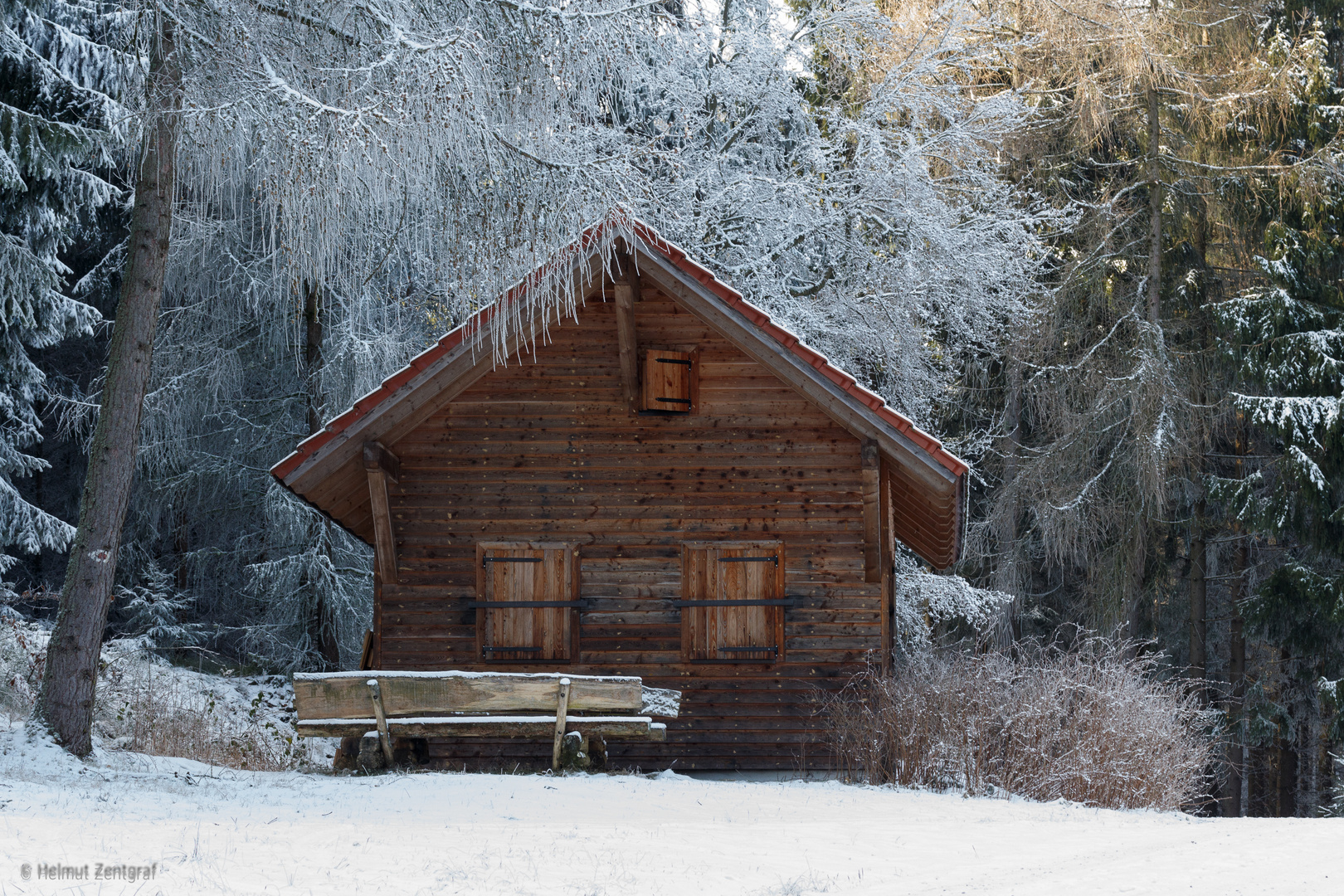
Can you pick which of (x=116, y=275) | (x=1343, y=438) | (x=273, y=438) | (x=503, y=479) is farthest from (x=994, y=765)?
(x=116, y=275)

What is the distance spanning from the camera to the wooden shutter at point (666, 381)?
11562 mm

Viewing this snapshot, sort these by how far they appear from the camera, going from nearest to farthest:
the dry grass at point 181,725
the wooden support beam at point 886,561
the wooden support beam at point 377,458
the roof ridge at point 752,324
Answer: the roof ridge at point 752,324, the wooden support beam at point 377,458, the dry grass at point 181,725, the wooden support beam at point 886,561

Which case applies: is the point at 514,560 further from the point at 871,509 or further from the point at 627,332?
the point at 871,509

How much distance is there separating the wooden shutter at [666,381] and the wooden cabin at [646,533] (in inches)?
0.7

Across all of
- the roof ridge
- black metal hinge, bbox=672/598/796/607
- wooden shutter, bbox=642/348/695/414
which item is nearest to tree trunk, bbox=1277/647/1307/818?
black metal hinge, bbox=672/598/796/607

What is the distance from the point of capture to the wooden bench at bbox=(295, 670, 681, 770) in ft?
29.8

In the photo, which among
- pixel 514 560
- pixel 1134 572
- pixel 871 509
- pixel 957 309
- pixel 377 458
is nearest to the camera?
pixel 377 458

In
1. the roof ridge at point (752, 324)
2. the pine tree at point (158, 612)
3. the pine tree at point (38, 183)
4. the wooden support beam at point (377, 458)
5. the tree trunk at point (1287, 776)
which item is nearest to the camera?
the roof ridge at point (752, 324)

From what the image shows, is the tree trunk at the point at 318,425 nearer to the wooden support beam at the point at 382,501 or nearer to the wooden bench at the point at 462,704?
the wooden support beam at the point at 382,501

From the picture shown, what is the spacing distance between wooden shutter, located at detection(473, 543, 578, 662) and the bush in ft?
9.74

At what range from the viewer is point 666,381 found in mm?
11586

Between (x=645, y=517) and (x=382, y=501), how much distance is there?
253 cm

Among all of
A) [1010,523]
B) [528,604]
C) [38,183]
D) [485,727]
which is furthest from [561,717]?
[1010,523]

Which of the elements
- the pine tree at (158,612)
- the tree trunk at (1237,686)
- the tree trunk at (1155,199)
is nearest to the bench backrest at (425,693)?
the pine tree at (158,612)
